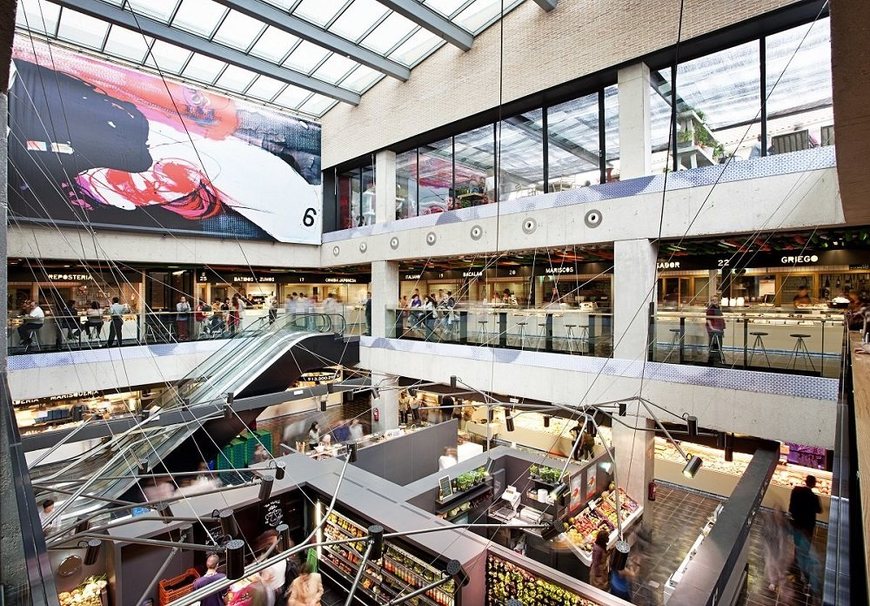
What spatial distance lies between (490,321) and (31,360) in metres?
12.0

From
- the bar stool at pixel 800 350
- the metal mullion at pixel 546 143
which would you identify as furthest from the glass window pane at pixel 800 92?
the metal mullion at pixel 546 143

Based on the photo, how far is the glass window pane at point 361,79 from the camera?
16.3 m

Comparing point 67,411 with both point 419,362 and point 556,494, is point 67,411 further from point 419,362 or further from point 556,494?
point 556,494

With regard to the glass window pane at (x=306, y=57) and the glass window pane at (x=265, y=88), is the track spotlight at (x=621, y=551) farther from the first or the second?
the glass window pane at (x=265, y=88)

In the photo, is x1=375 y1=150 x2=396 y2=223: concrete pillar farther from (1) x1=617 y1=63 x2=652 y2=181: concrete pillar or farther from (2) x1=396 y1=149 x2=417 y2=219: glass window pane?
(1) x1=617 y1=63 x2=652 y2=181: concrete pillar

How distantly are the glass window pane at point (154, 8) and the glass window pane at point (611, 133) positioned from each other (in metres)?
11.8

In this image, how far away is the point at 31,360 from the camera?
37.2 feet

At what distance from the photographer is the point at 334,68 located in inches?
625

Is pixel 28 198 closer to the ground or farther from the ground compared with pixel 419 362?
farther from the ground

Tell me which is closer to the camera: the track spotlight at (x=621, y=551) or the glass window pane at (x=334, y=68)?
the track spotlight at (x=621, y=551)

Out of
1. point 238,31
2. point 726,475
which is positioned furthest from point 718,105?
point 238,31

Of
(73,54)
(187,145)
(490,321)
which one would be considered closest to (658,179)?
(490,321)

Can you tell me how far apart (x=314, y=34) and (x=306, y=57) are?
241 cm

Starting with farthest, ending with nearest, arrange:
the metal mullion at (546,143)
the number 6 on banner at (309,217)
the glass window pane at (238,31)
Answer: the number 6 on banner at (309,217)
the glass window pane at (238,31)
the metal mullion at (546,143)
